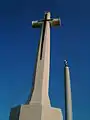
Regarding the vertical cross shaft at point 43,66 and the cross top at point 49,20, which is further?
the cross top at point 49,20

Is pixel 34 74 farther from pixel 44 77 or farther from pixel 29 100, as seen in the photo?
pixel 29 100

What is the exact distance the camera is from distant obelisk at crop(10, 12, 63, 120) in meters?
15.9

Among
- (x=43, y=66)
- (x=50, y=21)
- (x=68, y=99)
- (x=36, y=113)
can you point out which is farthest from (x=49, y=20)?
(x=36, y=113)

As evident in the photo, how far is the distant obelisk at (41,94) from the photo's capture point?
1593cm

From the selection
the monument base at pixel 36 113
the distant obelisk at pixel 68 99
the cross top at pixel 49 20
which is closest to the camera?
the monument base at pixel 36 113

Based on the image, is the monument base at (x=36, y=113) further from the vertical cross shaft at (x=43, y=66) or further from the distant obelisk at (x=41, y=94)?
the vertical cross shaft at (x=43, y=66)

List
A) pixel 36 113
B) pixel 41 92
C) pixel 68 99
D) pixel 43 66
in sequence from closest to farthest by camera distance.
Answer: pixel 36 113, pixel 41 92, pixel 43 66, pixel 68 99

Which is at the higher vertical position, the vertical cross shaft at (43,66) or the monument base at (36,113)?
the vertical cross shaft at (43,66)

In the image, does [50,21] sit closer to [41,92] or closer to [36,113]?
[41,92]

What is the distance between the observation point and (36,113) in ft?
52.1

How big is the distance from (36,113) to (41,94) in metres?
1.87

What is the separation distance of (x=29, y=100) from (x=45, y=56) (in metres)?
4.39

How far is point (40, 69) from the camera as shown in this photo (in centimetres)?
1906

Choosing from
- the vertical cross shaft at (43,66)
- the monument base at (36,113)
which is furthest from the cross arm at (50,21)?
the monument base at (36,113)
